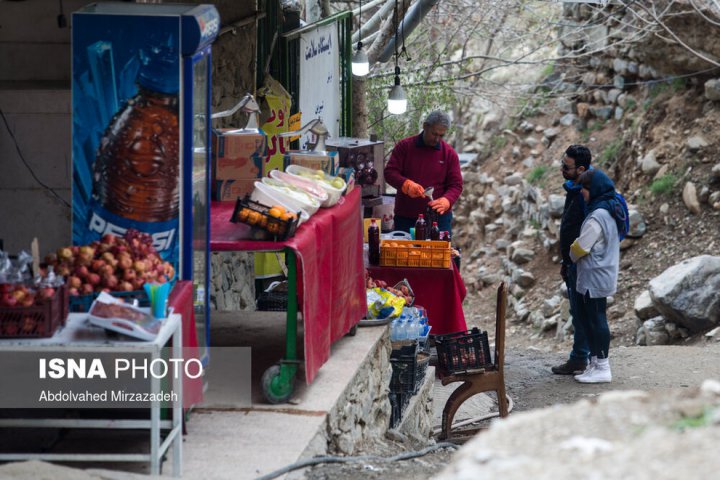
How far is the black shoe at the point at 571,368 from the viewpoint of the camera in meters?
9.77

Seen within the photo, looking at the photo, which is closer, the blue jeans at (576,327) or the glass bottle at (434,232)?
the glass bottle at (434,232)

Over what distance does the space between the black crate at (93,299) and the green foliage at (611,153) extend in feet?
41.0

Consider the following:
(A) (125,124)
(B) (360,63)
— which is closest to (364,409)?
(A) (125,124)

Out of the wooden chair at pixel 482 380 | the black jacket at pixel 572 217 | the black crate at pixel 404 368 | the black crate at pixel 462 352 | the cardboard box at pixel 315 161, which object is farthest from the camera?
the black jacket at pixel 572 217

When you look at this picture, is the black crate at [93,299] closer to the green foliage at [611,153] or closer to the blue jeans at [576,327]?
the blue jeans at [576,327]

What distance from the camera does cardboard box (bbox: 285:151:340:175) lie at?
7316mm

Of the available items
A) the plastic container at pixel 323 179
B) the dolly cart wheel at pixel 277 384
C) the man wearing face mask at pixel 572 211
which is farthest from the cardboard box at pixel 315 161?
the man wearing face mask at pixel 572 211

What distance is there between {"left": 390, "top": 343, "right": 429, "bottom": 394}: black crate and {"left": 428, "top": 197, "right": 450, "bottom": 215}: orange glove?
2.15 m

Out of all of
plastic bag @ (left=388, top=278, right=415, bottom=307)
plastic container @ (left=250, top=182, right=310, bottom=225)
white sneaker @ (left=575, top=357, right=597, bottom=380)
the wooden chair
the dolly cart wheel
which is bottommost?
white sneaker @ (left=575, top=357, right=597, bottom=380)

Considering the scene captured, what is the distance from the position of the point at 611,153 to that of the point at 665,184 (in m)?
1.99

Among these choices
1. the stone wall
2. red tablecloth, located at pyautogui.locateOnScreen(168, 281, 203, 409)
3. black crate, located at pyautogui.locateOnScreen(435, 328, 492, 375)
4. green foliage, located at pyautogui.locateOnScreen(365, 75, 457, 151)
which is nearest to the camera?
red tablecloth, located at pyautogui.locateOnScreen(168, 281, 203, 409)

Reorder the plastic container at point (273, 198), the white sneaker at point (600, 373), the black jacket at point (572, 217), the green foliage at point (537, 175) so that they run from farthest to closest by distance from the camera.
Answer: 1. the green foliage at point (537, 175)
2. the white sneaker at point (600, 373)
3. the black jacket at point (572, 217)
4. the plastic container at point (273, 198)

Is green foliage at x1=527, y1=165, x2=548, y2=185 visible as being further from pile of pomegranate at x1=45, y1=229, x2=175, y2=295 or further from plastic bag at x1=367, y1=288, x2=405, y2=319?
pile of pomegranate at x1=45, y1=229, x2=175, y2=295

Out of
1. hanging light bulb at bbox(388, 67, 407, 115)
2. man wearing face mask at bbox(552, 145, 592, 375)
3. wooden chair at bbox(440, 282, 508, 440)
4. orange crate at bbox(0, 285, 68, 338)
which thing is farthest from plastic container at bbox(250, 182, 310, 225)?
hanging light bulb at bbox(388, 67, 407, 115)
